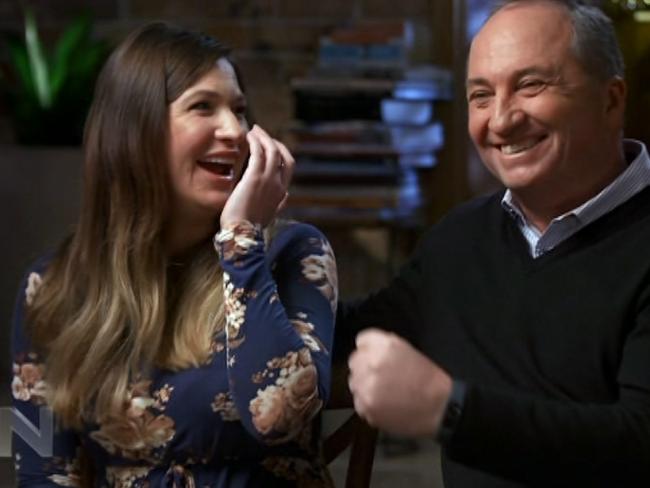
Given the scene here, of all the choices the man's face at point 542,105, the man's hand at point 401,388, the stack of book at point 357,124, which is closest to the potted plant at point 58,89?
the stack of book at point 357,124

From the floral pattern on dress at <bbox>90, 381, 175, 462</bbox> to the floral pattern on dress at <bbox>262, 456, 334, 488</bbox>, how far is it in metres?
0.13

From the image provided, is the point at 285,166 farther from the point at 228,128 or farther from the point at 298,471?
the point at 298,471

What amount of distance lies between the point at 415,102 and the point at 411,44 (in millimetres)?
260

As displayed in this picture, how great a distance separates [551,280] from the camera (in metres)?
1.48

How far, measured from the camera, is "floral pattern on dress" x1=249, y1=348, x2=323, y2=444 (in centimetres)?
158

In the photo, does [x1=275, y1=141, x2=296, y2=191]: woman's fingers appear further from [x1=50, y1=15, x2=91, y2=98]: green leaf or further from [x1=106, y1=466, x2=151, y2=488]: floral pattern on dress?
[x1=50, y1=15, x2=91, y2=98]: green leaf

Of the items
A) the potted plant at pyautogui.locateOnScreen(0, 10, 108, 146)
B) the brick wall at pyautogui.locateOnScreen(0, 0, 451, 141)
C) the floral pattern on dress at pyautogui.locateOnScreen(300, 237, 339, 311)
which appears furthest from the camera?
the brick wall at pyautogui.locateOnScreen(0, 0, 451, 141)

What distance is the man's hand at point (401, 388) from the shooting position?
1254 mm

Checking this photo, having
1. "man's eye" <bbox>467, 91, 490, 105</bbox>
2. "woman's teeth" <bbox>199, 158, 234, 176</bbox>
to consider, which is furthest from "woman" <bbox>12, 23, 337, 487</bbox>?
"man's eye" <bbox>467, 91, 490, 105</bbox>

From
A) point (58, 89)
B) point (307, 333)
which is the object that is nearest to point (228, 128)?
point (307, 333)

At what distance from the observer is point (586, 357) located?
143 centimetres

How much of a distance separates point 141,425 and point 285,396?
21cm

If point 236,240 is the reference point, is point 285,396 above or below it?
below

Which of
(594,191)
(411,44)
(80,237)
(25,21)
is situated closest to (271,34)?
(411,44)
